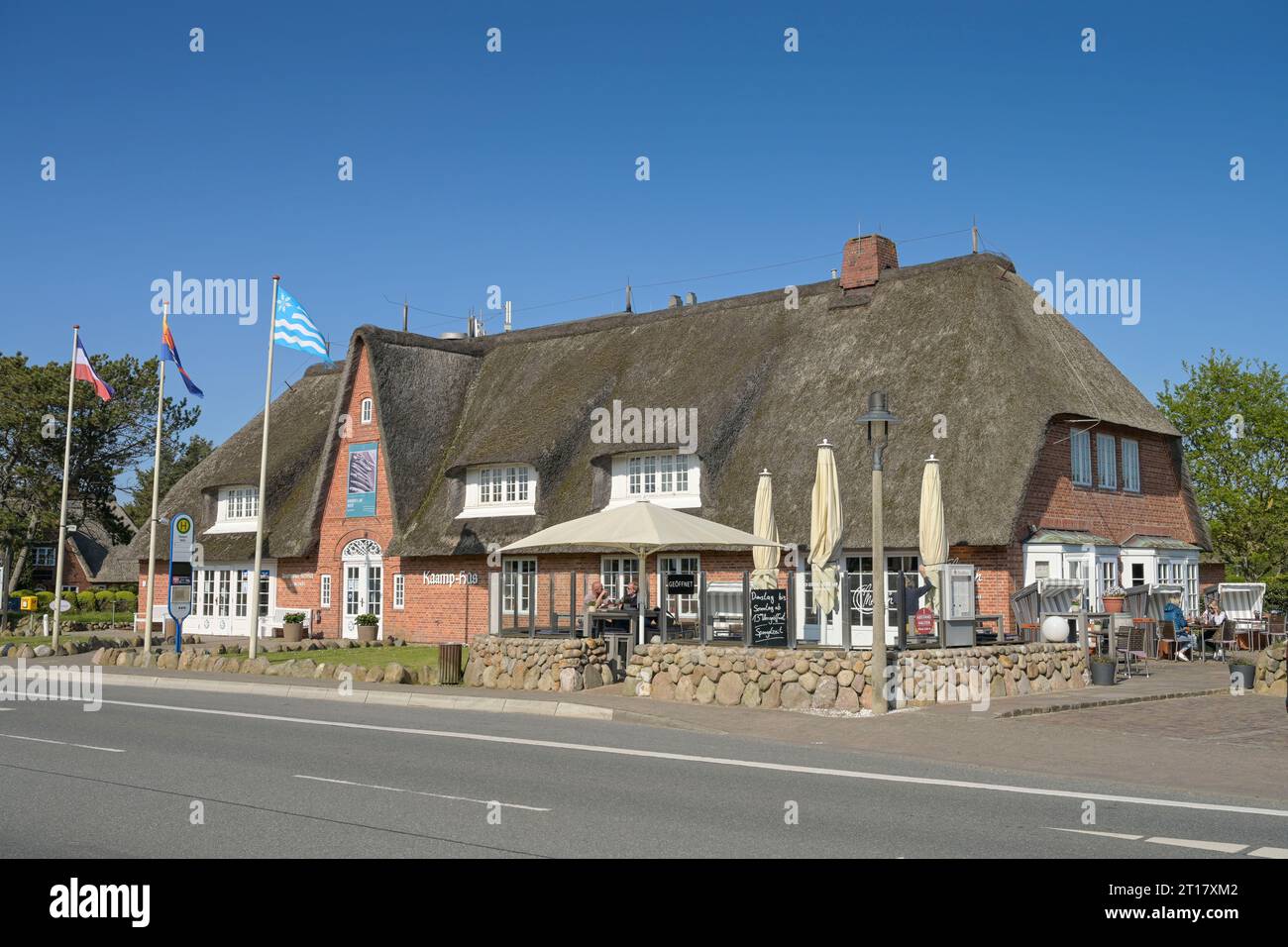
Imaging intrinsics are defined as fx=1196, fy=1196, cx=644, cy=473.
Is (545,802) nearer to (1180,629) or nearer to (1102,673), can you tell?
(1102,673)

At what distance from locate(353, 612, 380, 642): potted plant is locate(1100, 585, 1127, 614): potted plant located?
19878 millimetres

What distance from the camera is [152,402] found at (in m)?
64.6

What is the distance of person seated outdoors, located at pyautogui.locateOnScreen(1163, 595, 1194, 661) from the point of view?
24.3 meters

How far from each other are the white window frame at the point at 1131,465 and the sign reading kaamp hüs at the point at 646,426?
34.5ft

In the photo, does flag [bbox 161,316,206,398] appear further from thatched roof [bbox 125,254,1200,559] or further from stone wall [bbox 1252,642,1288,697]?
stone wall [bbox 1252,642,1288,697]

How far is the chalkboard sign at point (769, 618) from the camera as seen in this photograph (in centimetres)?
1798

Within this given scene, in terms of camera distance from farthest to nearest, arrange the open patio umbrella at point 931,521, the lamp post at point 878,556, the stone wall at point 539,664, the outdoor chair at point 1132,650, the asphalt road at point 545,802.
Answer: the outdoor chair at point 1132,650
the open patio umbrella at point 931,521
the stone wall at point 539,664
the lamp post at point 878,556
the asphalt road at point 545,802

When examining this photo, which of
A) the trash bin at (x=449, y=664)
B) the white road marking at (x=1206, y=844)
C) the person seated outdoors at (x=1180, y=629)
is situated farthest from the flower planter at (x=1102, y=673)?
the white road marking at (x=1206, y=844)

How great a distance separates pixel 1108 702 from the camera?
1675 cm

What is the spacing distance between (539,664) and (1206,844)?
43.8 ft

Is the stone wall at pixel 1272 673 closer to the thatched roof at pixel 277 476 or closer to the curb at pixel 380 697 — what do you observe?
the curb at pixel 380 697

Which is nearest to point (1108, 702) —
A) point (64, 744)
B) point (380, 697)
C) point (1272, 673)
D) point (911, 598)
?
point (911, 598)

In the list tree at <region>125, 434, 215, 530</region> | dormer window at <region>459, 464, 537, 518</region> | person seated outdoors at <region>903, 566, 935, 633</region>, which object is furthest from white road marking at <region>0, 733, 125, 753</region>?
tree at <region>125, 434, 215, 530</region>
